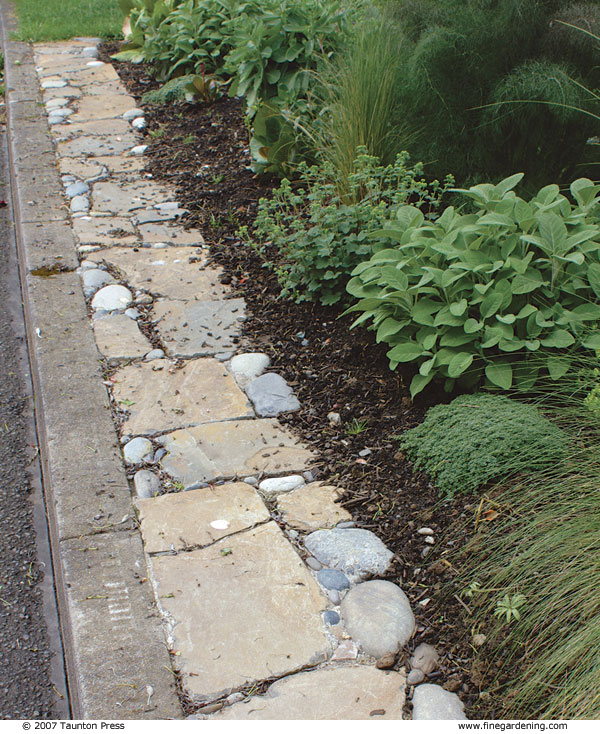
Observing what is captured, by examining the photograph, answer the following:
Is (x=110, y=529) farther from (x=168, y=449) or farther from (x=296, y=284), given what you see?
(x=296, y=284)

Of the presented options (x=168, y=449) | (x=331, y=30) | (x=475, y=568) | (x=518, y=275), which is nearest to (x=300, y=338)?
(x=168, y=449)

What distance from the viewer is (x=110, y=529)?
87.3 inches

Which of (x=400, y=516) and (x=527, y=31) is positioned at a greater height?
(x=527, y=31)

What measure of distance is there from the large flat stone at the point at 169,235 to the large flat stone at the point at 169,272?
89 mm

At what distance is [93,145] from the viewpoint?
5.14m

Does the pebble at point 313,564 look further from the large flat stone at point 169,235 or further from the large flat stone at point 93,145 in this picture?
the large flat stone at point 93,145

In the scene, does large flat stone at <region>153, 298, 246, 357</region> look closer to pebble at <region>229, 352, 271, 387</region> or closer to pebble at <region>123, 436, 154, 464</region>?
pebble at <region>229, 352, 271, 387</region>

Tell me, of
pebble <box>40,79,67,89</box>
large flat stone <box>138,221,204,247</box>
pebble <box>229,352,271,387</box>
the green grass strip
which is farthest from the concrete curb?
the green grass strip

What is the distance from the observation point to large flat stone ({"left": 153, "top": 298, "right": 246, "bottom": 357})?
10.3 feet

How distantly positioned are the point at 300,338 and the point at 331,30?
2.29 metres

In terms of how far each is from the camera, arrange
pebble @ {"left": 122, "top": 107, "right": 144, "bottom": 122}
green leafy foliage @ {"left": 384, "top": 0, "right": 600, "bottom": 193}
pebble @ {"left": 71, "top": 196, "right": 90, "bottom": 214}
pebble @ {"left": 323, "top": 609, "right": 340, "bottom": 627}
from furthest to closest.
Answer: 1. pebble @ {"left": 122, "top": 107, "right": 144, "bottom": 122}
2. pebble @ {"left": 71, "top": 196, "right": 90, "bottom": 214}
3. green leafy foliage @ {"left": 384, "top": 0, "right": 600, "bottom": 193}
4. pebble @ {"left": 323, "top": 609, "right": 340, "bottom": 627}

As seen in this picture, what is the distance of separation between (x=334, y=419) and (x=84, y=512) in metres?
0.95

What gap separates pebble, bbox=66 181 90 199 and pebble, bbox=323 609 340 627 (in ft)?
11.0

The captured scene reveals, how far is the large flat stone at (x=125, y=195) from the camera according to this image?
434cm
